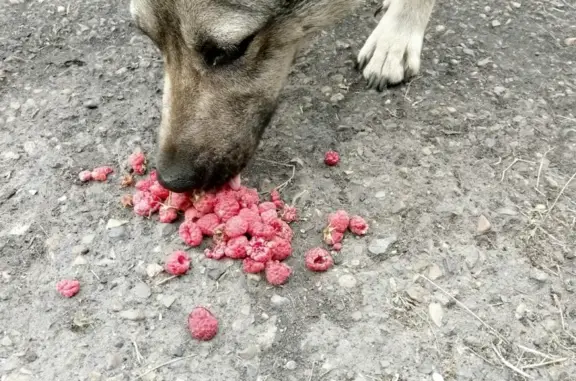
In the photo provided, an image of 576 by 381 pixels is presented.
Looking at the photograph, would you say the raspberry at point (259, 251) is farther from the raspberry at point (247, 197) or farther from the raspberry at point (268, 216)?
the raspberry at point (247, 197)

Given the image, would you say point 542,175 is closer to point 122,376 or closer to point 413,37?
point 413,37

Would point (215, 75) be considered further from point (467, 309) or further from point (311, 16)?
point (467, 309)

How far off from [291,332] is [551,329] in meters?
1.12

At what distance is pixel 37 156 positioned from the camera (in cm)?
340

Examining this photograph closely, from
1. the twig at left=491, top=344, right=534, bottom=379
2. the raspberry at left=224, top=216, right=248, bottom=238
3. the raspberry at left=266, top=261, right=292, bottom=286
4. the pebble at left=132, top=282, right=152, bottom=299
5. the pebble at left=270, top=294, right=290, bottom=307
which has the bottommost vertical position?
the twig at left=491, top=344, right=534, bottom=379

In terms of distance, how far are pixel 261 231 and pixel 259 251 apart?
3.9 inches

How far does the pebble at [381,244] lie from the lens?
2889 millimetres

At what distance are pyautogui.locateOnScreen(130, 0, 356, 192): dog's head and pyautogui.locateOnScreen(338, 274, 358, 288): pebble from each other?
2.53 feet

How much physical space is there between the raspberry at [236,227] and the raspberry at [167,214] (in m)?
0.33

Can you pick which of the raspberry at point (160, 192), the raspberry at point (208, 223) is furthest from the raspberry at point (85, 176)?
the raspberry at point (208, 223)

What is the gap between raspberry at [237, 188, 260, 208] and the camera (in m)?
2.98

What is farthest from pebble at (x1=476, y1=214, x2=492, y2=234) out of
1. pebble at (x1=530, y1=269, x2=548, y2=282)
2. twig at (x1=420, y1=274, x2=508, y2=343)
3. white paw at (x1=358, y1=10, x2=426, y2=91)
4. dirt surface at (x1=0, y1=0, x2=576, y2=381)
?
white paw at (x1=358, y1=10, x2=426, y2=91)

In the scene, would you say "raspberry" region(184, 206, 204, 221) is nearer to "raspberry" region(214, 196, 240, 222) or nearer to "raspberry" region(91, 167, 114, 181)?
"raspberry" region(214, 196, 240, 222)

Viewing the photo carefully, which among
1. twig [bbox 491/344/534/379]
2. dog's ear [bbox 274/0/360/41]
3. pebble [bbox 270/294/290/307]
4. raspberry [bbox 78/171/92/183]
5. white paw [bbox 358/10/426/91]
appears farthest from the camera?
white paw [bbox 358/10/426/91]
